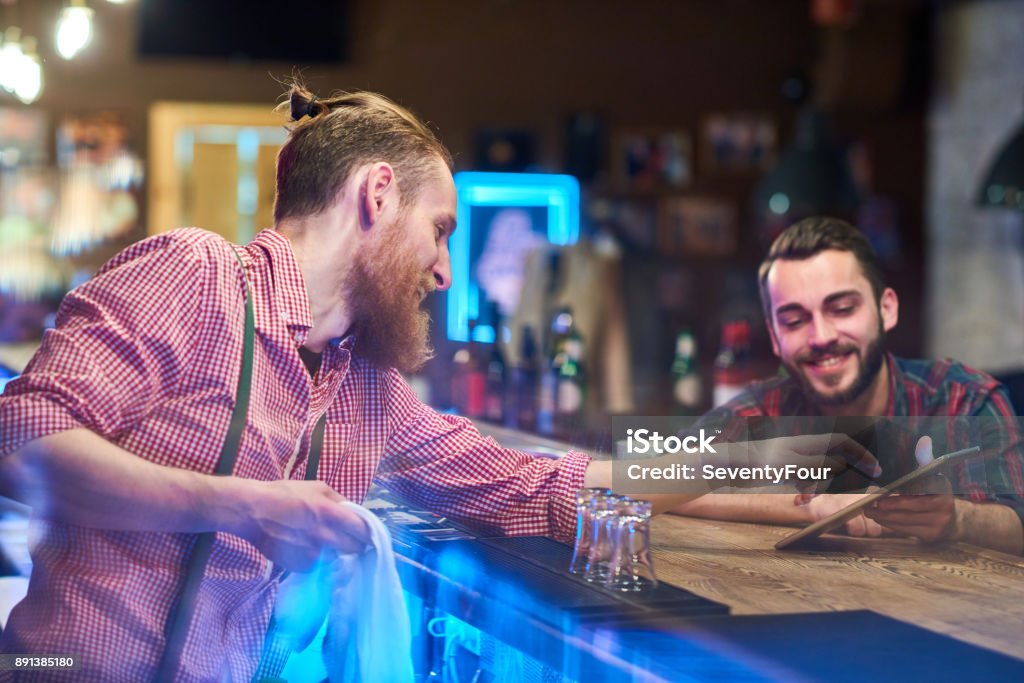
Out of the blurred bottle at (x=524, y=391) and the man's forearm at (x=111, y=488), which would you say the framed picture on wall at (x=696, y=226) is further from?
the man's forearm at (x=111, y=488)

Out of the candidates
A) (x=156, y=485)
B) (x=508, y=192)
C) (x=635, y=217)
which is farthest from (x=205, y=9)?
(x=156, y=485)

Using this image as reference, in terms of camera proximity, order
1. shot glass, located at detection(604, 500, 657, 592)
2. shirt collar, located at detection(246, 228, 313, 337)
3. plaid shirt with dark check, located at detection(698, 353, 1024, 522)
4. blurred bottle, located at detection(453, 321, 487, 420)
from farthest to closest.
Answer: blurred bottle, located at detection(453, 321, 487, 420) < plaid shirt with dark check, located at detection(698, 353, 1024, 522) < shirt collar, located at detection(246, 228, 313, 337) < shot glass, located at detection(604, 500, 657, 592)

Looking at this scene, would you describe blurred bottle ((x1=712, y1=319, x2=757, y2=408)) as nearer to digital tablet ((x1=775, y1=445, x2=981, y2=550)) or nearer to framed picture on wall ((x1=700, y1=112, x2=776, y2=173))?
digital tablet ((x1=775, y1=445, x2=981, y2=550))

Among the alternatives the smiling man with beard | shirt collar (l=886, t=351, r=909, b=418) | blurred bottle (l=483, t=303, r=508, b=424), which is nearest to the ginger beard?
the smiling man with beard

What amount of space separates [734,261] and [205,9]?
356 cm

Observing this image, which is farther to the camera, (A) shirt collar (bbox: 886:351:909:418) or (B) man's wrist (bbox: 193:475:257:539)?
(A) shirt collar (bbox: 886:351:909:418)

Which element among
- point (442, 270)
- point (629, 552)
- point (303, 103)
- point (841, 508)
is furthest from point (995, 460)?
point (303, 103)

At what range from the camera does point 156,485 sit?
1.34 meters

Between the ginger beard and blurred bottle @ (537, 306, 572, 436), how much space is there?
3.57 ft

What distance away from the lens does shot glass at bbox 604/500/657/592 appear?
1.41 meters

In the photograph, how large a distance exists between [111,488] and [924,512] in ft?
3.66

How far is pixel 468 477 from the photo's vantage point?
5.93 feet

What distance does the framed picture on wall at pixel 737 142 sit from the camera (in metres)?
7.47

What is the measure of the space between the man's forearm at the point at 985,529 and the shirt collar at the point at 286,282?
38.0 inches
